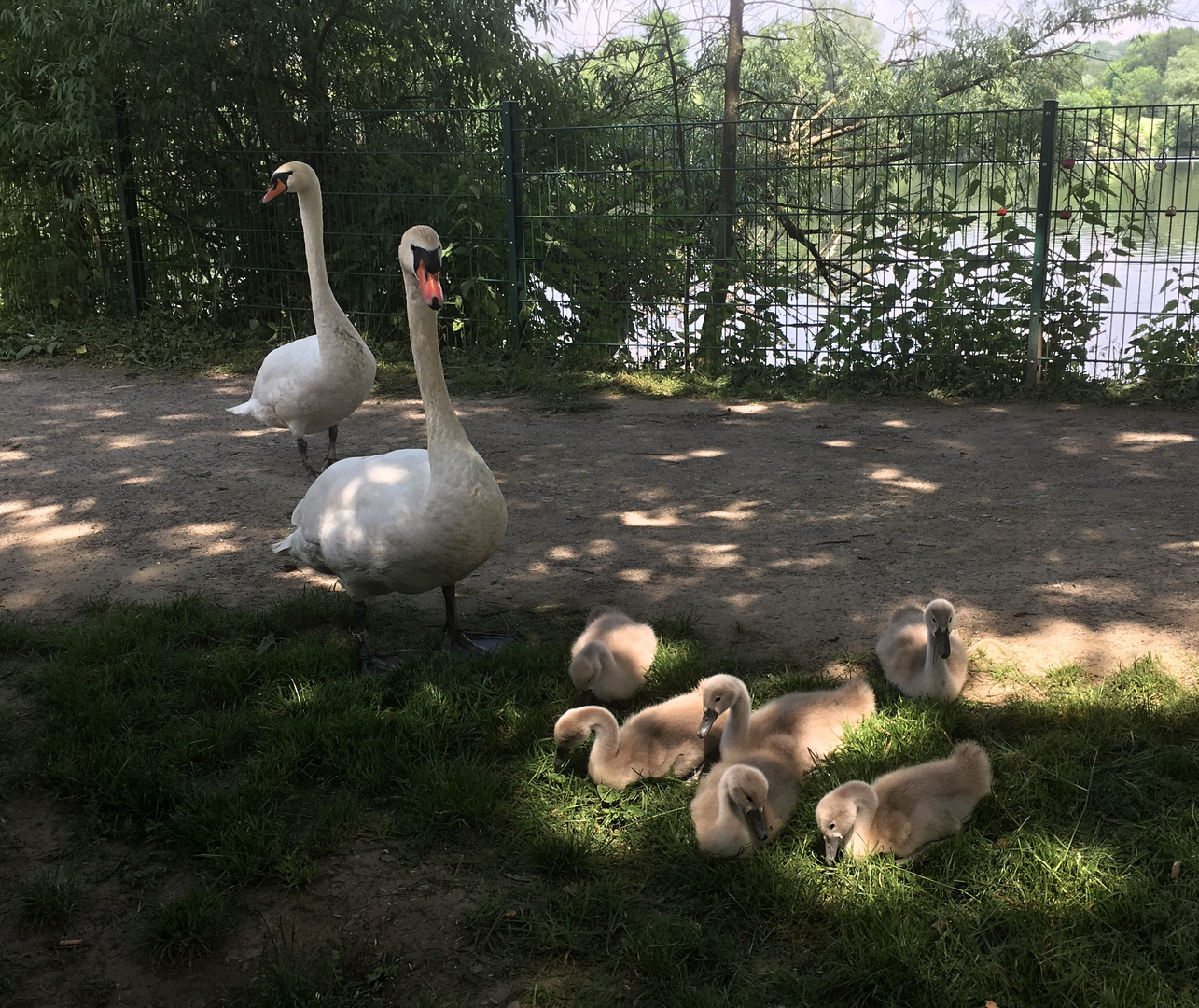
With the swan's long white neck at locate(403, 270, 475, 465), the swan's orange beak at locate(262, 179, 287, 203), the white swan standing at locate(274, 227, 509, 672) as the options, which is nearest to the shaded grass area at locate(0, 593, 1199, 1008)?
the white swan standing at locate(274, 227, 509, 672)

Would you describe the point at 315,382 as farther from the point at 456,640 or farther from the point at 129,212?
the point at 129,212

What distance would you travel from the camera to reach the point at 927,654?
12.6 feet

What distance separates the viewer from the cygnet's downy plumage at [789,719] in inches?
137

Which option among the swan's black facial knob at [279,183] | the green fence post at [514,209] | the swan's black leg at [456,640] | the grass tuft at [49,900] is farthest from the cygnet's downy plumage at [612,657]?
the green fence post at [514,209]

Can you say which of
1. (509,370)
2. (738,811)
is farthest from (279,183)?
(738,811)

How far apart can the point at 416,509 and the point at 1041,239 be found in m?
6.59

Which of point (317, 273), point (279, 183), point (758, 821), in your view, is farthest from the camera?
point (279, 183)

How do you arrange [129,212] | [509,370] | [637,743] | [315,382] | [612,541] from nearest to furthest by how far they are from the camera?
[637,743] < [612,541] < [315,382] < [509,370] < [129,212]

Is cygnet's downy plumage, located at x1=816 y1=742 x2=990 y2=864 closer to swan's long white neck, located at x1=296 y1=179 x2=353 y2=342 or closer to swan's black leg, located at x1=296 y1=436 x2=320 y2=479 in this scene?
swan's long white neck, located at x1=296 y1=179 x2=353 y2=342

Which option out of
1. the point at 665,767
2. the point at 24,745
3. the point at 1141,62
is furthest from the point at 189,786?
the point at 1141,62

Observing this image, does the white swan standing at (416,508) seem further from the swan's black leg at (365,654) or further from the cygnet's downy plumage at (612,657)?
the cygnet's downy plumage at (612,657)

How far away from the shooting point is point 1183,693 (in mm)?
3791

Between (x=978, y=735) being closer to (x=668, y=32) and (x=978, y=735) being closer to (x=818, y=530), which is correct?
A: (x=818, y=530)

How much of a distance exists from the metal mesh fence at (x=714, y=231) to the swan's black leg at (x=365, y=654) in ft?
19.5
